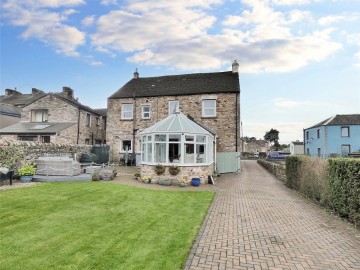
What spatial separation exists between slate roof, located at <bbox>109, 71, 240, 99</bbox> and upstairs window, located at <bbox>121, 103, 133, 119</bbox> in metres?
1.13

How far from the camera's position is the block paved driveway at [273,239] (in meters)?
5.07

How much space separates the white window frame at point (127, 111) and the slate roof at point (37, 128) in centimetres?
591

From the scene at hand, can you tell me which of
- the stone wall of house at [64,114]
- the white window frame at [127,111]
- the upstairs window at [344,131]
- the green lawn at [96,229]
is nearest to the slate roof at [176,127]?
the green lawn at [96,229]

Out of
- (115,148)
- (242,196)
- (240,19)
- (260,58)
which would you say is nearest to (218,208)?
(242,196)

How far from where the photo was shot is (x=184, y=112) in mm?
26078

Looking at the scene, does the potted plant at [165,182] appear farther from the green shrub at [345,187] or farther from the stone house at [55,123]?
the stone house at [55,123]

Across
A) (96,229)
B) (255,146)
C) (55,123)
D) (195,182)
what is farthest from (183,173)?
(255,146)

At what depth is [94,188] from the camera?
12508 mm

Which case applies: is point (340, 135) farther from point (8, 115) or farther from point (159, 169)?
point (8, 115)

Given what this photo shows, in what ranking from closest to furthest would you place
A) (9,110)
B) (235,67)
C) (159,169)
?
(159,169)
(235,67)
(9,110)

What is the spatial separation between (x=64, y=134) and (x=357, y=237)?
86.5 ft

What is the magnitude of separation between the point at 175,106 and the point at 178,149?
10.0m

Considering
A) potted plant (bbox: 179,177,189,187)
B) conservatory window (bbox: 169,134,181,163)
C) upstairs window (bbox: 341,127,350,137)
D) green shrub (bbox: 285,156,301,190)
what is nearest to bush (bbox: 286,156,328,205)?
green shrub (bbox: 285,156,301,190)

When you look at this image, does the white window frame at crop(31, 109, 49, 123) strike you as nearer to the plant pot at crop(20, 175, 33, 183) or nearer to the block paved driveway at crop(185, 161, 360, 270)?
the plant pot at crop(20, 175, 33, 183)
